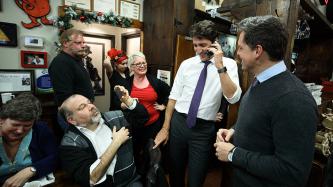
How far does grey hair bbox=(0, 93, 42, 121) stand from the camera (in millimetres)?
1326

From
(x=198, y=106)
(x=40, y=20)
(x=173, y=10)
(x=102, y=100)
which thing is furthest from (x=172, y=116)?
(x=102, y=100)

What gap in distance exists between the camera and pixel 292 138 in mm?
915

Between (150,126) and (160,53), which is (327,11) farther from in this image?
(150,126)

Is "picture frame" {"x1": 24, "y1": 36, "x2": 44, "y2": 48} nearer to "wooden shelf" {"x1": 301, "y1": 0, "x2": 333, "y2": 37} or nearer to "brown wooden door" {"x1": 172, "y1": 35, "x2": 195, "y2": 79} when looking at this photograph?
"brown wooden door" {"x1": 172, "y1": 35, "x2": 195, "y2": 79}

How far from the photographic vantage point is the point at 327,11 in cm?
330

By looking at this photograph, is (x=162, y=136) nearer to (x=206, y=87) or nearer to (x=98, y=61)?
(x=206, y=87)

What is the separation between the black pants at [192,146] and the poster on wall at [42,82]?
1.67 meters

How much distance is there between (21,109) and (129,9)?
84.2 inches

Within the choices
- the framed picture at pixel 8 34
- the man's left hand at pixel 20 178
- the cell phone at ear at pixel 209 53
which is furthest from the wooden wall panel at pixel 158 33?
the man's left hand at pixel 20 178

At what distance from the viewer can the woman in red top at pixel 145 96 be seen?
91.6 inches

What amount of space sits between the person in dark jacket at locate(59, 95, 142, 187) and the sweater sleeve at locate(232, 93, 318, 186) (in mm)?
977

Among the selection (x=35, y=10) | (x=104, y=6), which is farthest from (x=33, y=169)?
(x=104, y=6)

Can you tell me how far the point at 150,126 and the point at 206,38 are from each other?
1116mm

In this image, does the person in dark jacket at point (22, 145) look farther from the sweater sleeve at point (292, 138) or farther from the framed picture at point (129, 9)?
the framed picture at point (129, 9)
